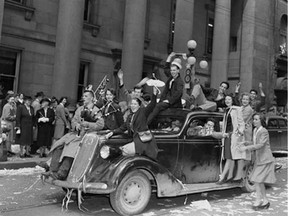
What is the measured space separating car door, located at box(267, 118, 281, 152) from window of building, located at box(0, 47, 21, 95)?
11.2 meters

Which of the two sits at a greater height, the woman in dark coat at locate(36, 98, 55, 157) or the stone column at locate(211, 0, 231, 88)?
the stone column at locate(211, 0, 231, 88)

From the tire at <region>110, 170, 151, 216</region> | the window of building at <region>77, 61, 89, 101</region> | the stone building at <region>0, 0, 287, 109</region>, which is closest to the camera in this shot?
the tire at <region>110, 170, 151, 216</region>

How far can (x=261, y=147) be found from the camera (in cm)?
681

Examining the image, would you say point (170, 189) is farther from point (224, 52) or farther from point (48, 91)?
point (224, 52)

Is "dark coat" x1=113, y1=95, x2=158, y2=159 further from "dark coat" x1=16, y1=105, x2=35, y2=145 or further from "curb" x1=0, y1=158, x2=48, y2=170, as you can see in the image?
"dark coat" x1=16, y1=105, x2=35, y2=145

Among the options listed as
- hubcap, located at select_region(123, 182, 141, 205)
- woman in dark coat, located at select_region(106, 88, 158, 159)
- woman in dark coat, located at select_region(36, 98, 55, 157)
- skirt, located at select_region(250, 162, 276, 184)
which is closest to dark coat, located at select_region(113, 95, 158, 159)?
woman in dark coat, located at select_region(106, 88, 158, 159)

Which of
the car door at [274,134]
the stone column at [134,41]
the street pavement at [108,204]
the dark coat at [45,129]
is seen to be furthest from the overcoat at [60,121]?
the car door at [274,134]

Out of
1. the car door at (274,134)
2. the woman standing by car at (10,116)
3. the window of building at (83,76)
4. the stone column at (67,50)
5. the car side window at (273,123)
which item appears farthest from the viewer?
the window of building at (83,76)

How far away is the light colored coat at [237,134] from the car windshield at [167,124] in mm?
1171

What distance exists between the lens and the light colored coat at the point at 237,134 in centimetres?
736

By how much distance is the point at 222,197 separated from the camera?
7.82 metres

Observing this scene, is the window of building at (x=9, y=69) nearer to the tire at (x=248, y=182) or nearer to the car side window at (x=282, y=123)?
the tire at (x=248, y=182)

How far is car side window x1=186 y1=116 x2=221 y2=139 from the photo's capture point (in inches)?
287

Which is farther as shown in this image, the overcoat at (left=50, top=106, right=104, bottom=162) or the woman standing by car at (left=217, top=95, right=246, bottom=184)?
the woman standing by car at (left=217, top=95, right=246, bottom=184)
